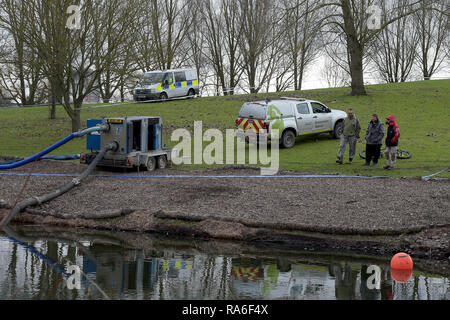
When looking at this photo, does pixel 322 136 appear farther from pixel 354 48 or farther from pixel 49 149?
pixel 49 149

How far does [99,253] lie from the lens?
502 inches

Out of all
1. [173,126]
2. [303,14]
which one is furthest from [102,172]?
[303,14]

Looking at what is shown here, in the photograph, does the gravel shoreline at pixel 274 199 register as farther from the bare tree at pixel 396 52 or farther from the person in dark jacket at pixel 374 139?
the bare tree at pixel 396 52

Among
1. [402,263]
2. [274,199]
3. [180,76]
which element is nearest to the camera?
[402,263]

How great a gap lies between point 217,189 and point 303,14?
1505 cm

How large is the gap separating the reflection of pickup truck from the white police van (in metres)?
14.1

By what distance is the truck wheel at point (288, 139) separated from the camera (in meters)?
22.9

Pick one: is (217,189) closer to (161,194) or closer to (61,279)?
(161,194)

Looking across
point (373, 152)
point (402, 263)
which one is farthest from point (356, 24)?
point (402, 263)

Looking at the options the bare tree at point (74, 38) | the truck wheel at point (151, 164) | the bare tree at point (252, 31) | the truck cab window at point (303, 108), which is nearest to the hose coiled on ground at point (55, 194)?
the truck wheel at point (151, 164)

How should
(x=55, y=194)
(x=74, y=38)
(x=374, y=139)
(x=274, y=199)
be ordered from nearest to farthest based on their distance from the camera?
1. (x=274, y=199)
2. (x=55, y=194)
3. (x=374, y=139)
4. (x=74, y=38)

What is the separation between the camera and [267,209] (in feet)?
50.0

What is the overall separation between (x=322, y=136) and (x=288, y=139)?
3.16 meters

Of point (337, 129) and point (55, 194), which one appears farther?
point (337, 129)
